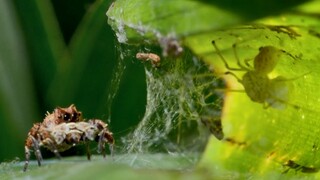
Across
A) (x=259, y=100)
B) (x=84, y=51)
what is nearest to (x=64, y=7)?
(x=84, y=51)

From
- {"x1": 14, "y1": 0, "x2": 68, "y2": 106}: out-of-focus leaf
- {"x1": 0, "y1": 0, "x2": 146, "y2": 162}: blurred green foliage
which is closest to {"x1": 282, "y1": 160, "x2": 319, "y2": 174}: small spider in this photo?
{"x1": 0, "y1": 0, "x2": 146, "y2": 162}: blurred green foliage

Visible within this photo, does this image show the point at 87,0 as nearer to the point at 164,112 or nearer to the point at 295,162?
the point at 164,112

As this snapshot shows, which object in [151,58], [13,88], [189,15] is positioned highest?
[189,15]

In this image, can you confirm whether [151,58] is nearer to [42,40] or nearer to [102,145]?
[102,145]

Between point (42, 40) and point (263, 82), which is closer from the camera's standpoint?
point (263, 82)

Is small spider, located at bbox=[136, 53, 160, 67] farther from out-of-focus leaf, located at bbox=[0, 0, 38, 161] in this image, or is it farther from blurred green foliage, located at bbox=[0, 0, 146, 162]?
out-of-focus leaf, located at bbox=[0, 0, 38, 161]

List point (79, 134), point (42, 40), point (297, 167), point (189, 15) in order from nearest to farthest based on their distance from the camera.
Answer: point (189, 15) < point (297, 167) < point (79, 134) < point (42, 40)

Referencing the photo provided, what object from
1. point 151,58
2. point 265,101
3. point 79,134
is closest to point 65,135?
point 79,134
